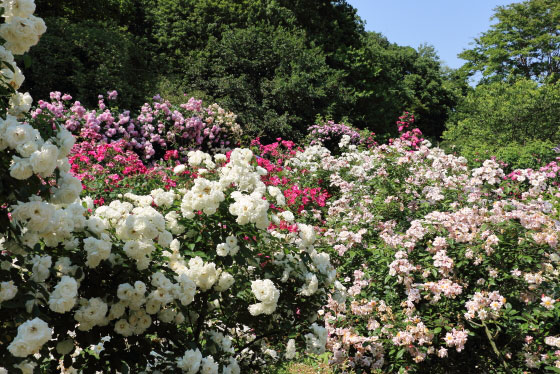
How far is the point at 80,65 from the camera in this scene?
1276cm

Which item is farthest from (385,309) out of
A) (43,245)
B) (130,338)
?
(43,245)

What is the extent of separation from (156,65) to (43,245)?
15.9 m

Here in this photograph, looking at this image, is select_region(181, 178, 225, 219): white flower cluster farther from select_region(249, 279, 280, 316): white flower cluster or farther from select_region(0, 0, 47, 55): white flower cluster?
select_region(0, 0, 47, 55): white flower cluster

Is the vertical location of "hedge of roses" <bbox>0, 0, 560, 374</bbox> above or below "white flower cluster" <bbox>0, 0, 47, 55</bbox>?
below

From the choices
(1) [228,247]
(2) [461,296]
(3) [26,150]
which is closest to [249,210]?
(1) [228,247]

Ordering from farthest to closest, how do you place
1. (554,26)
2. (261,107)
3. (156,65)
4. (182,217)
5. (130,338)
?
(554,26), (156,65), (261,107), (182,217), (130,338)

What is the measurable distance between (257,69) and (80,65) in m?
5.42

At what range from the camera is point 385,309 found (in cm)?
373

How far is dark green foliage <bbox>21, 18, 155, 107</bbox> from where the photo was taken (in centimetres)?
1234

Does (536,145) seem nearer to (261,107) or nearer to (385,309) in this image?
(261,107)

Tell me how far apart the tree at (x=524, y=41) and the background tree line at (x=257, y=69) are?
297cm

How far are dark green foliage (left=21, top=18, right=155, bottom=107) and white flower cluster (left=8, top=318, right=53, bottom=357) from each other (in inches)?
455

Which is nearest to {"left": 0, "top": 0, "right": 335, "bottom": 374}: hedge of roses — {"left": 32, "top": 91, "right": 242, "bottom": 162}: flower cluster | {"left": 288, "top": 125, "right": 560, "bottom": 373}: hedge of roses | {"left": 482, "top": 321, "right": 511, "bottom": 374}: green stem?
{"left": 288, "top": 125, "right": 560, "bottom": 373}: hedge of roses

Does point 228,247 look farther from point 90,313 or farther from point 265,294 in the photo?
point 90,313
